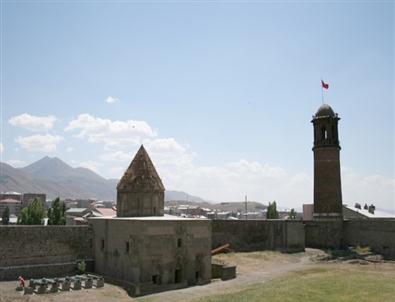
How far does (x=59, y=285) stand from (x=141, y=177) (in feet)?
27.7

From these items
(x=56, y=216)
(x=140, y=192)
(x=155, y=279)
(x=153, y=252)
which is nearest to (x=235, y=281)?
(x=155, y=279)

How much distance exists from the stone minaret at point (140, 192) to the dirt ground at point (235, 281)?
5359mm

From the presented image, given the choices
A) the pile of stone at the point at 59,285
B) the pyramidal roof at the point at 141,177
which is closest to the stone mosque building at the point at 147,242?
the pyramidal roof at the point at 141,177

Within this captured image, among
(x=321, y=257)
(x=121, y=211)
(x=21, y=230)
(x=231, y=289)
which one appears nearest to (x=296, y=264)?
(x=321, y=257)

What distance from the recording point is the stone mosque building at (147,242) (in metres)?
22.5

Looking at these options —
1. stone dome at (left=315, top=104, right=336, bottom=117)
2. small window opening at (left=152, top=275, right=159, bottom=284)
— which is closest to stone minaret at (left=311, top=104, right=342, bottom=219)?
stone dome at (left=315, top=104, right=336, bottom=117)

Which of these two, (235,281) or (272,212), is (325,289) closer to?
(235,281)

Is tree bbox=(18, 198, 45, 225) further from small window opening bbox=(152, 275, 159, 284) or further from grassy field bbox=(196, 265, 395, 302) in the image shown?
grassy field bbox=(196, 265, 395, 302)

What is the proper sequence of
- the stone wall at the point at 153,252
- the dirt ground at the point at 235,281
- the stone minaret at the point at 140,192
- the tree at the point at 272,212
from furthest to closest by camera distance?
the tree at the point at 272,212
the stone minaret at the point at 140,192
the stone wall at the point at 153,252
the dirt ground at the point at 235,281

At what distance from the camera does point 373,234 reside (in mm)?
36625

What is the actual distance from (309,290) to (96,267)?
44.0 feet

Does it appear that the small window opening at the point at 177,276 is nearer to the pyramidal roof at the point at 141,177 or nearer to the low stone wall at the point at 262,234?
the pyramidal roof at the point at 141,177

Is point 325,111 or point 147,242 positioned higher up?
point 325,111

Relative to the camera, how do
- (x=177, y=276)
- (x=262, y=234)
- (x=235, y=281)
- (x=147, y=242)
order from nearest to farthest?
(x=147, y=242)
(x=177, y=276)
(x=235, y=281)
(x=262, y=234)
